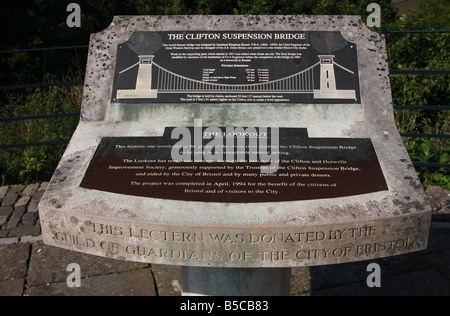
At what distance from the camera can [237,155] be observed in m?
3.12

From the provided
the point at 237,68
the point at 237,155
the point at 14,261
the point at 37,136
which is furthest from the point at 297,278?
the point at 37,136

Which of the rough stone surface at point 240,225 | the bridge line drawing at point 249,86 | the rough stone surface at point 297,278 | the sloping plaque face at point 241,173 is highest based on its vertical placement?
the bridge line drawing at point 249,86

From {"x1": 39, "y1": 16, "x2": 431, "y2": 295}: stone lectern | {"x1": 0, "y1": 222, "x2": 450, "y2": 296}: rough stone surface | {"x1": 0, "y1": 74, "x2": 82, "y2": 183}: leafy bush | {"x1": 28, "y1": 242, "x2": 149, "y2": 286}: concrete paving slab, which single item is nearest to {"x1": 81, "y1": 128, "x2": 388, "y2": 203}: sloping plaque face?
{"x1": 39, "y1": 16, "x2": 431, "y2": 295}: stone lectern

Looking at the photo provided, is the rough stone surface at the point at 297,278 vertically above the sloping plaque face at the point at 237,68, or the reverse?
the sloping plaque face at the point at 237,68

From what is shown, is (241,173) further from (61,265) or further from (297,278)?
(61,265)

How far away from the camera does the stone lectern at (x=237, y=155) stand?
8.82 feet

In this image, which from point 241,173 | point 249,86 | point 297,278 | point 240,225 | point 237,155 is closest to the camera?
point 240,225

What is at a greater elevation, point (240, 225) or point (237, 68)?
point (237, 68)

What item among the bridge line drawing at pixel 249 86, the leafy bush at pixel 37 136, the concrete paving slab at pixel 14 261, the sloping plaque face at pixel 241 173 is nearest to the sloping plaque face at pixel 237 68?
the bridge line drawing at pixel 249 86

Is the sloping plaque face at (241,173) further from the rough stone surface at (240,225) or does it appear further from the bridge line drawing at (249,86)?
the bridge line drawing at (249,86)

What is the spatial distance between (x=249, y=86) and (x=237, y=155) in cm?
60

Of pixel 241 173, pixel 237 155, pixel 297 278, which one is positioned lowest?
pixel 297 278

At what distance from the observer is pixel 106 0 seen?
1183 cm

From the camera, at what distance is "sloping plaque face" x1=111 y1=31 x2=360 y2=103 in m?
3.51
